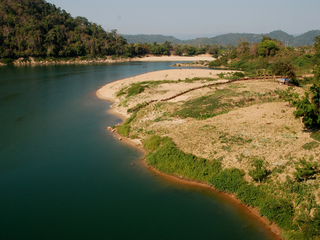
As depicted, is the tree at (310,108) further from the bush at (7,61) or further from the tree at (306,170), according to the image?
the bush at (7,61)

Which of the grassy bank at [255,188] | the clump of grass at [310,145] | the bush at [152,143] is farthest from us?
the bush at [152,143]

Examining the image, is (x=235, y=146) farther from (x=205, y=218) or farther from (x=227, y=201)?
(x=205, y=218)

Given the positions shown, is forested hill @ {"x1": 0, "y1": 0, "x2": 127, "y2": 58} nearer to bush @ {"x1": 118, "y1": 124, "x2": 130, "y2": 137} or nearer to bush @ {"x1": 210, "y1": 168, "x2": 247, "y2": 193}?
bush @ {"x1": 118, "y1": 124, "x2": 130, "y2": 137}

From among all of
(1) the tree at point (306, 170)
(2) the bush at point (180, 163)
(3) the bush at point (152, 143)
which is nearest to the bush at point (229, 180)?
(2) the bush at point (180, 163)

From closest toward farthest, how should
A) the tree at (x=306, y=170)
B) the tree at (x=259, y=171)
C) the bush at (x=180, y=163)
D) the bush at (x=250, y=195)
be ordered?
the tree at (x=306, y=170) → the bush at (x=250, y=195) → the tree at (x=259, y=171) → the bush at (x=180, y=163)

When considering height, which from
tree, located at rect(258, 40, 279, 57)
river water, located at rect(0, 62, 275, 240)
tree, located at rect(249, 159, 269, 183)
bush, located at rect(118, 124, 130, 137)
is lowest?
river water, located at rect(0, 62, 275, 240)

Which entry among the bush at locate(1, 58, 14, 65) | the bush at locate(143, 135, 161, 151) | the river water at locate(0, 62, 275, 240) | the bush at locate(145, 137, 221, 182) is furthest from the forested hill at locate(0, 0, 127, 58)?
the bush at locate(145, 137, 221, 182)
